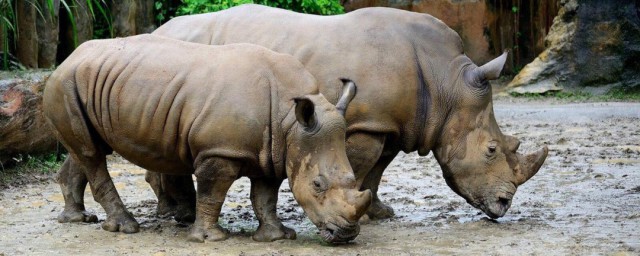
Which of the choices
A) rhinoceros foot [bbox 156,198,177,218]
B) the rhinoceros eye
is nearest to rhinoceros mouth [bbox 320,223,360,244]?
the rhinoceros eye

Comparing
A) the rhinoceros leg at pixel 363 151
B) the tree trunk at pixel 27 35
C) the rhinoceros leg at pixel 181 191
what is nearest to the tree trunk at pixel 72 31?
the tree trunk at pixel 27 35

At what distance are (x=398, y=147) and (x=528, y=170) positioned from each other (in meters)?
1.03

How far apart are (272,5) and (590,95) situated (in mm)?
5423

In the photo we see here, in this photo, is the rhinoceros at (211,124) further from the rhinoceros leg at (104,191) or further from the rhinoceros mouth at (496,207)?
the rhinoceros mouth at (496,207)

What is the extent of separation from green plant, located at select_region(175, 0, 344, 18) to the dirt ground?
11.2 ft

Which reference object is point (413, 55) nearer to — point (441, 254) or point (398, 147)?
point (398, 147)

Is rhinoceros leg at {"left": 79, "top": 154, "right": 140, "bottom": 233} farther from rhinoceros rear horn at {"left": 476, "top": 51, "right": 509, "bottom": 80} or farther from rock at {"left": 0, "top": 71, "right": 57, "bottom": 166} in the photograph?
rhinoceros rear horn at {"left": 476, "top": 51, "right": 509, "bottom": 80}

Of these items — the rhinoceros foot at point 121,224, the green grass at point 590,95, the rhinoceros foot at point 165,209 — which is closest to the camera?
the rhinoceros foot at point 121,224

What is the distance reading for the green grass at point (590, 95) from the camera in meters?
16.5

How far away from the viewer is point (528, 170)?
809 centimetres

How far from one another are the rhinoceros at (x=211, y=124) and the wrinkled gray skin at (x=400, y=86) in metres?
0.57

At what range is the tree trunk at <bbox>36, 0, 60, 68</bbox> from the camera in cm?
1168

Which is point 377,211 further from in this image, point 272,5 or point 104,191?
point 272,5

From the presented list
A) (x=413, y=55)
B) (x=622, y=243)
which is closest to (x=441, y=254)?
(x=622, y=243)
